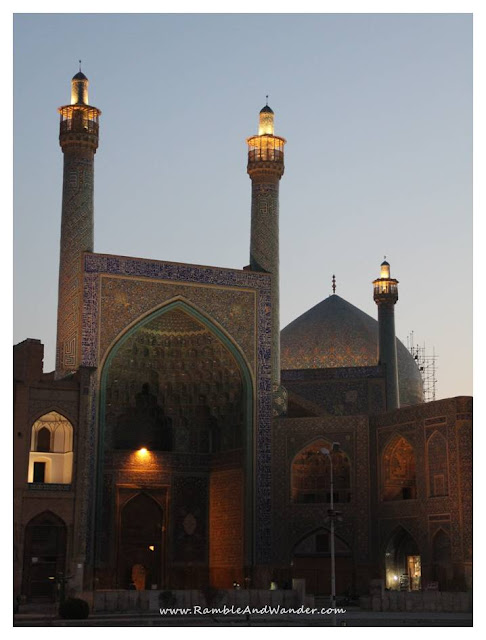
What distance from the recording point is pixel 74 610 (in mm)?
14234

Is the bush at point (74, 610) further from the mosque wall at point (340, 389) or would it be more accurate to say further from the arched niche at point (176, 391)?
the mosque wall at point (340, 389)

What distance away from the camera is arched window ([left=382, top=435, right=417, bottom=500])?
21.8 metres

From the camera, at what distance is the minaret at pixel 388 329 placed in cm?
2673

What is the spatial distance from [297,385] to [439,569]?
8.39m

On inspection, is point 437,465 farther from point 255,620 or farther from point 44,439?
point 44,439

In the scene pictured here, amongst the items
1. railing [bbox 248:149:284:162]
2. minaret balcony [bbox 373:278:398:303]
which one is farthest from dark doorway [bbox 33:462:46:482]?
minaret balcony [bbox 373:278:398:303]

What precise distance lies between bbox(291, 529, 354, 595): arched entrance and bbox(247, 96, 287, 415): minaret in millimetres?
2707

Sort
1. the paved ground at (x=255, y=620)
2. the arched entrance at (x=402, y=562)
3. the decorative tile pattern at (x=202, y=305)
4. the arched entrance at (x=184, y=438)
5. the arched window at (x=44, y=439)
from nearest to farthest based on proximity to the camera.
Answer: the paved ground at (x=255, y=620)
the arched window at (x=44, y=439)
the decorative tile pattern at (x=202, y=305)
the arched entrance at (x=402, y=562)
the arched entrance at (x=184, y=438)

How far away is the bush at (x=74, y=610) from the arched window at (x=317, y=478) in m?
8.99

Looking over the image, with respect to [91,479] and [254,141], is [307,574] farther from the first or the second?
[254,141]

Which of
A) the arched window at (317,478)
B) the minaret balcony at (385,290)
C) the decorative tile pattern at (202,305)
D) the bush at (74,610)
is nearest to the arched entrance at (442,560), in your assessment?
the arched window at (317,478)

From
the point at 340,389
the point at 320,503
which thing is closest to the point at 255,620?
the point at 320,503

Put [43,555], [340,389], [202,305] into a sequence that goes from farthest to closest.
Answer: [340,389] → [202,305] → [43,555]

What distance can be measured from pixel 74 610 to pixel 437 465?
331 inches
